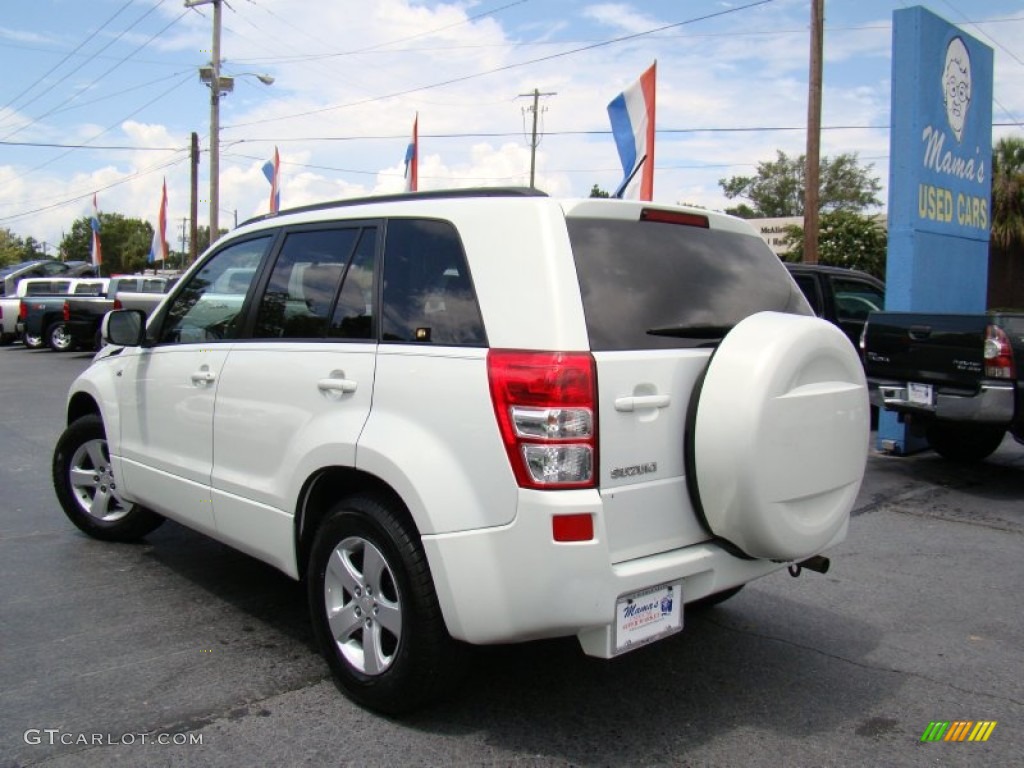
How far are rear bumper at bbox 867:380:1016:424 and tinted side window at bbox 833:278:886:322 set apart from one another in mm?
2864

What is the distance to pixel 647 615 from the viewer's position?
2857 millimetres

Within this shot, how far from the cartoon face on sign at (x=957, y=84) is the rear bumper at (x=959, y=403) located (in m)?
3.72

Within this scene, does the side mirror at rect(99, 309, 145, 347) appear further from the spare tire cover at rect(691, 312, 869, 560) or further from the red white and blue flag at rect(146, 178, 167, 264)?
the red white and blue flag at rect(146, 178, 167, 264)

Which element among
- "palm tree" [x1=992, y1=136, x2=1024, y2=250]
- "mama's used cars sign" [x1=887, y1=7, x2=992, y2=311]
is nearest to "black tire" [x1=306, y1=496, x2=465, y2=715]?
"mama's used cars sign" [x1=887, y1=7, x2=992, y2=311]

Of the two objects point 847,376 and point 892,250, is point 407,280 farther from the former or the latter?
point 892,250

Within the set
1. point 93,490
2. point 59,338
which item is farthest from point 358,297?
point 59,338

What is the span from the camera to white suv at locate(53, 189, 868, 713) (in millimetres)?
2699

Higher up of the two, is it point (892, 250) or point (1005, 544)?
point (892, 250)

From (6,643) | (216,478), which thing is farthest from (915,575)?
(6,643)

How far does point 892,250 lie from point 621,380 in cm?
720

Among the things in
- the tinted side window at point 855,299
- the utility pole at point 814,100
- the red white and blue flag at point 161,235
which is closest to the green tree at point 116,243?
the red white and blue flag at point 161,235

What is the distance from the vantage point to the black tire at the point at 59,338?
71.2ft

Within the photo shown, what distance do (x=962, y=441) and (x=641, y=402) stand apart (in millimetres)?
6702

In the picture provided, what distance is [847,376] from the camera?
10.6ft
